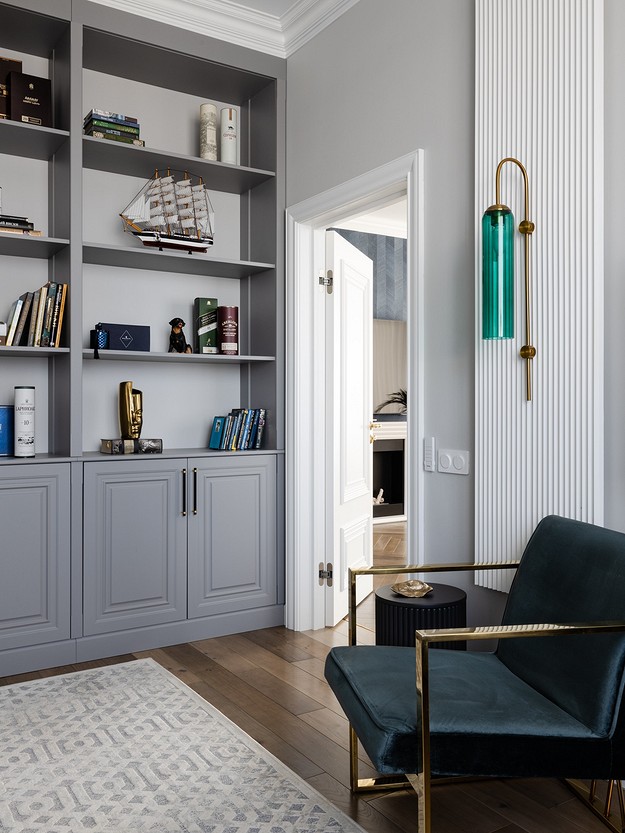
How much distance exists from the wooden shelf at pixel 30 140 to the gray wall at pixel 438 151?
54.5 inches

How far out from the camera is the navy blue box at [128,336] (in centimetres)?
363

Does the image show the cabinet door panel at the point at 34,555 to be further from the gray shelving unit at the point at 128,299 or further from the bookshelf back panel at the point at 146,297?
the bookshelf back panel at the point at 146,297

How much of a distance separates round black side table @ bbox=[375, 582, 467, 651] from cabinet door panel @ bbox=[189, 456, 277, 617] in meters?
1.48

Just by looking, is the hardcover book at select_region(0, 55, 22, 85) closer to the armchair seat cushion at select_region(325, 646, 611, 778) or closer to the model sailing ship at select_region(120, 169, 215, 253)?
the model sailing ship at select_region(120, 169, 215, 253)

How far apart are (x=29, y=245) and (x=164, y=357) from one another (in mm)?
802

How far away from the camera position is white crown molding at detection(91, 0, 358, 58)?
3.59 meters

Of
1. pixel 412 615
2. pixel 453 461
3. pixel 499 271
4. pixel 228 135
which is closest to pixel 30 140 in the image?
pixel 228 135

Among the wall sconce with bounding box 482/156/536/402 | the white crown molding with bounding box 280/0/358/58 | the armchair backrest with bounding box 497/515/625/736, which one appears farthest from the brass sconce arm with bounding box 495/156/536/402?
the white crown molding with bounding box 280/0/358/58

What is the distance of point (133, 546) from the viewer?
3529 millimetres

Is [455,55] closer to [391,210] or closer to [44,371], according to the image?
[44,371]

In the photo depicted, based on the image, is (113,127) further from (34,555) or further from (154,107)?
(34,555)

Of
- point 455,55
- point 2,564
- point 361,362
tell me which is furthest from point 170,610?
point 455,55

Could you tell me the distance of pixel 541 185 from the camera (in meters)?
2.44

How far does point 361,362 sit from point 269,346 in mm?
680
